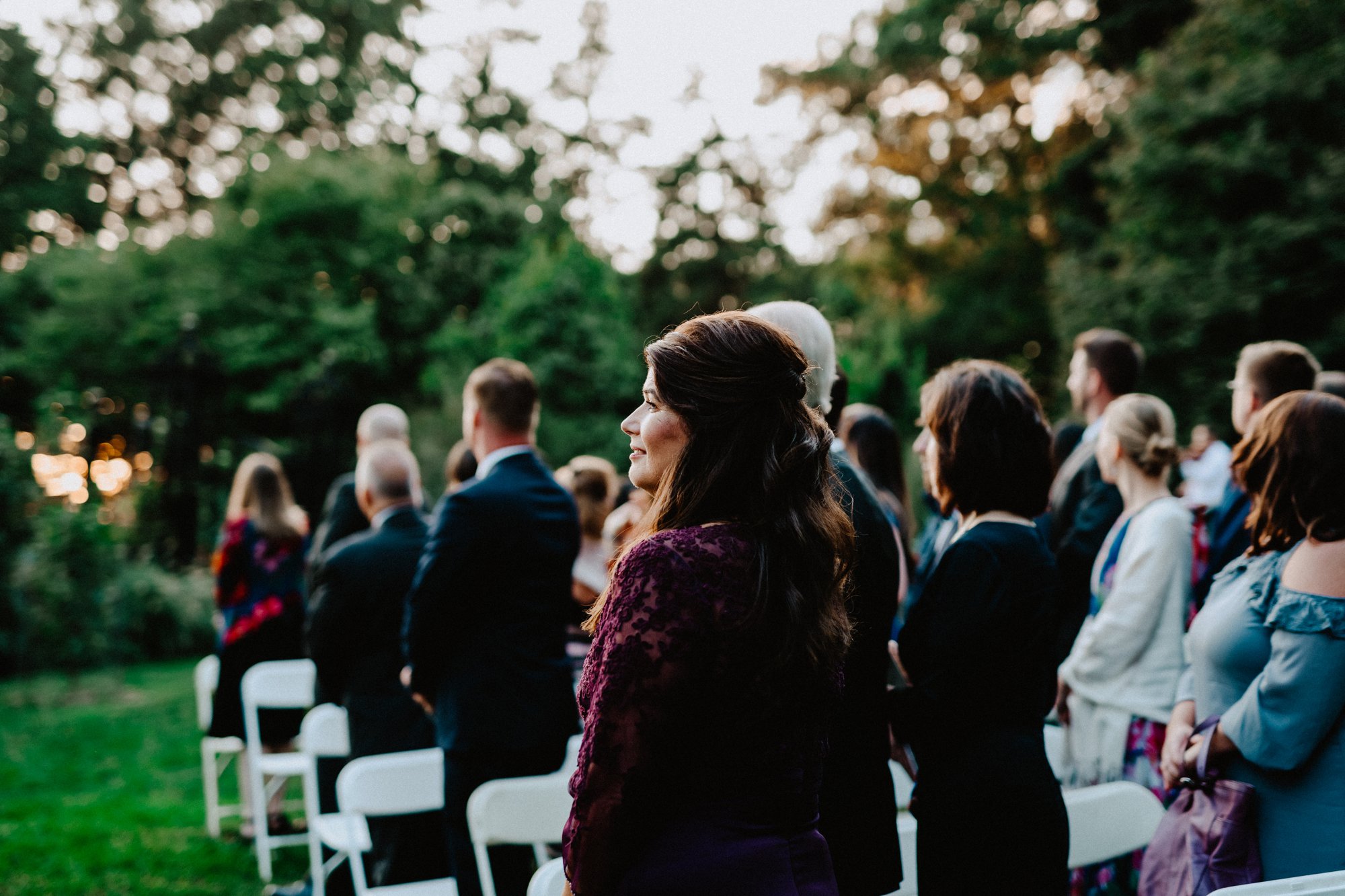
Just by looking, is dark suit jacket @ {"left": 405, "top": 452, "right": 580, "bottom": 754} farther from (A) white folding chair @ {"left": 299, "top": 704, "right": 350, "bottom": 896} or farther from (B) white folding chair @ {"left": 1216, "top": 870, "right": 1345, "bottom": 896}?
(B) white folding chair @ {"left": 1216, "top": 870, "right": 1345, "bottom": 896}

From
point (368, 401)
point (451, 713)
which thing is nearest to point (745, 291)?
point (368, 401)

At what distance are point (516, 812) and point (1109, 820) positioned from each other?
66.5 inches

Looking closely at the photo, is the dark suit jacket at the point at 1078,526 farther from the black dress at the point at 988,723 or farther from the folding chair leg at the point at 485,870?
the folding chair leg at the point at 485,870

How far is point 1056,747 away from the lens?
11.9 feet

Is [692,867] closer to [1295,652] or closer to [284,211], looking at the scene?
[1295,652]

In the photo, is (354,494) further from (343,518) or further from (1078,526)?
(1078,526)

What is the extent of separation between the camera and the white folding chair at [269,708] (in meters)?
5.15

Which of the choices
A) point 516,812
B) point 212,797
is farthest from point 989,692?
point 212,797

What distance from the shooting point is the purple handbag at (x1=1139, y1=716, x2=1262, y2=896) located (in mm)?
2510

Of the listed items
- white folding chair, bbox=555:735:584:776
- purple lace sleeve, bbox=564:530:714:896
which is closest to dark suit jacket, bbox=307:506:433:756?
white folding chair, bbox=555:735:584:776

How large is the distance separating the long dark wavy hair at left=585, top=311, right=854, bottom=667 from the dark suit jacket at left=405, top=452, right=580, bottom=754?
1.88 m

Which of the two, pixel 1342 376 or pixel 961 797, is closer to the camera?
pixel 961 797

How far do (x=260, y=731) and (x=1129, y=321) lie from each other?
15570 mm

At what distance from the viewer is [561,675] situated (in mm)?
3576
